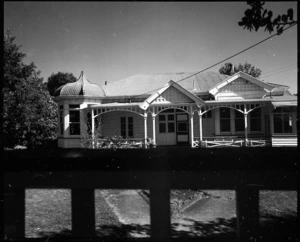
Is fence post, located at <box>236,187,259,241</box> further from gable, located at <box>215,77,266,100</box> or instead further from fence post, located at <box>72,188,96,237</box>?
gable, located at <box>215,77,266,100</box>

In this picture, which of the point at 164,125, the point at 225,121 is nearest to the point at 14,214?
the point at 164,125

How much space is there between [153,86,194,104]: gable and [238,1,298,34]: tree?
12505mm

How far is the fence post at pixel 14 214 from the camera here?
0.99m

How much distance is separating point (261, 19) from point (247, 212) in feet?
3.60

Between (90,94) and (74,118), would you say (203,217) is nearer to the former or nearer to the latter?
(74,118)

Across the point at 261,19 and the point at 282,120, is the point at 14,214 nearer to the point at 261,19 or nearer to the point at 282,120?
the point at 261,19

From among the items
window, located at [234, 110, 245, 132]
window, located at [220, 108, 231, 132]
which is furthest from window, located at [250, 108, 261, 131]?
window, located at [220, 108, 231, 132]

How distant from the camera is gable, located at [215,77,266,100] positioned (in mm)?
13383

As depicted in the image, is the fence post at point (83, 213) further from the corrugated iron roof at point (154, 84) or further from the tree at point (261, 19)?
the corrugated iron roof at point (154, 84)

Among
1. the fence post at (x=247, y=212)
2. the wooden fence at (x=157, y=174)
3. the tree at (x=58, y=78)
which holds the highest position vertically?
the tree at (x=58, y=78)

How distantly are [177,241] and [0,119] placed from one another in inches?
33.9

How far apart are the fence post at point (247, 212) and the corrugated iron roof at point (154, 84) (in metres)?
14.8

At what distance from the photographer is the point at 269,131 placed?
12531mm

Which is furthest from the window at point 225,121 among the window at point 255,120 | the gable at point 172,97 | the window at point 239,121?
the gable at point 172,97
